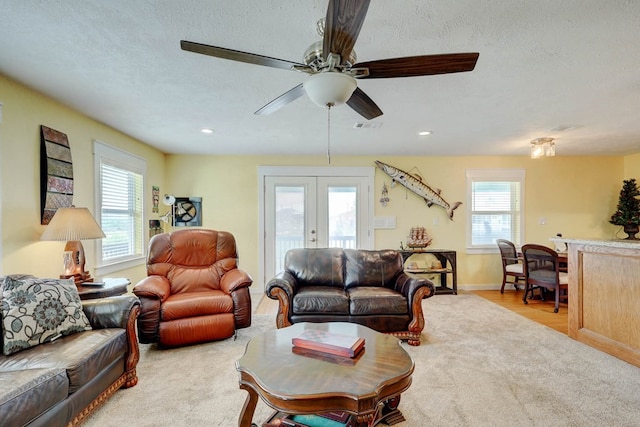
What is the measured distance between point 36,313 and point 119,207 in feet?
7.43

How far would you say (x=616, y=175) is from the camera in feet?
17.8

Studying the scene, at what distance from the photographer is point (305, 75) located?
233cm

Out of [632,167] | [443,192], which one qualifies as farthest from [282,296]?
[632,167]

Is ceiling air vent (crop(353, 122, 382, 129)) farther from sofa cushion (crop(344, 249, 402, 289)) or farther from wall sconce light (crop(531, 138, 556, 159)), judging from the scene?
wall sconce light (crop(531, 138, 556, 159))

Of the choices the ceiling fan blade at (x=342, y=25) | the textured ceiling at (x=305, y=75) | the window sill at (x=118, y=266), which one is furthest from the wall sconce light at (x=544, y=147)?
the window sill at (x=118, y=266)

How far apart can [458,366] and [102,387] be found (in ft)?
8.42

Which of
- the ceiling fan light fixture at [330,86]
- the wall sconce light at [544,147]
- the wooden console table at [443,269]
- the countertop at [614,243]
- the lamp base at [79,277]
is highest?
the wall sconce light at [544,147]

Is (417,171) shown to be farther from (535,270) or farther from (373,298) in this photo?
(373,298)

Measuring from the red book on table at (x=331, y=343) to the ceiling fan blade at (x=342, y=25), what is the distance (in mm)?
1506

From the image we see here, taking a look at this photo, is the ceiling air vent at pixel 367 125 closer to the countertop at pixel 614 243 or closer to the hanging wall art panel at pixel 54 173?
the countertop at pixel 614 243

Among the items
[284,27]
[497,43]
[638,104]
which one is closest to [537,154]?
[638,104]

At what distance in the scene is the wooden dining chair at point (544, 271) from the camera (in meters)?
4.03

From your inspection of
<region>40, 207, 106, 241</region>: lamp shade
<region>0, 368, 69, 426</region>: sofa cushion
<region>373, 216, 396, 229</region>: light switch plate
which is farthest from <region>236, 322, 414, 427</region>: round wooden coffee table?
<region>373, 216, 396, 229</region>: light switch plate

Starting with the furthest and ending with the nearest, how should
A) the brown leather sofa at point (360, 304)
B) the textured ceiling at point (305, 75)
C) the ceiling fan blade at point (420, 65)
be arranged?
1. the brown leather sofa at point (360, 304)
2. the textured ceiling at point (305, 75)
3. the ceiling fan blade at point (420, 65)
